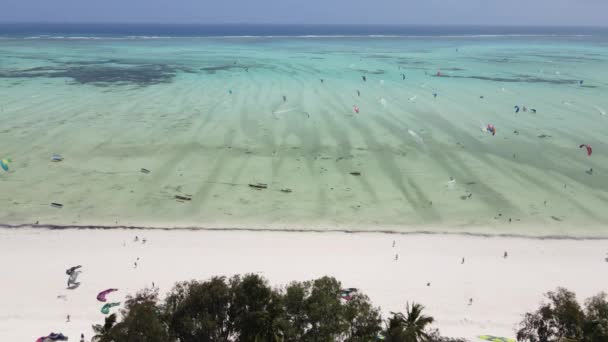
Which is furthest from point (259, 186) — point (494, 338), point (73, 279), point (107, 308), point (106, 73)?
point (106, 73)

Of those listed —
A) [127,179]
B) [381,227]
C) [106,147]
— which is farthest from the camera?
[106,147]

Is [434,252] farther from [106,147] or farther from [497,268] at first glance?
[106,147]

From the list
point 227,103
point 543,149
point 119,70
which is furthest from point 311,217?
point 119,70

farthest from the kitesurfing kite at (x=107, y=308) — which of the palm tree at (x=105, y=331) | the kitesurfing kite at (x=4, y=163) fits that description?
the kitesurfing kite at (x=4, y=163)

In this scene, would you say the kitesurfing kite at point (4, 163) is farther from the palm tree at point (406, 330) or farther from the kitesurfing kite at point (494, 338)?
the kitesurfing kite at point (494, 338)

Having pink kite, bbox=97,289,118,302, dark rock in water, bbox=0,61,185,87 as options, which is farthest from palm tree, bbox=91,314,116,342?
dark rock in water, bbox=0,61,185,87

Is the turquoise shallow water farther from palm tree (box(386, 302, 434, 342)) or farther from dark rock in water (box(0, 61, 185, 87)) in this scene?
palm tree (box(386, 302, 434, 342))
